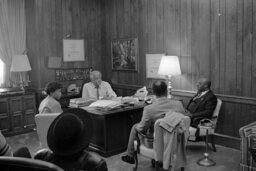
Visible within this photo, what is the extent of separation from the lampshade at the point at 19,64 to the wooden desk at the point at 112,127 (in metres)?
2.10

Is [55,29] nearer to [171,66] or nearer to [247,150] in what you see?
[171,66]

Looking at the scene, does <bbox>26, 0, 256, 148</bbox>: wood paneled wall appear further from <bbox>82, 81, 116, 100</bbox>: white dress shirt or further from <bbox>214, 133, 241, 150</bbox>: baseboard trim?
<bbox>82, 81, 116, 100</bbox>: white dress shirt

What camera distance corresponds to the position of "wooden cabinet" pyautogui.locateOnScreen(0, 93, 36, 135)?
5699 mm

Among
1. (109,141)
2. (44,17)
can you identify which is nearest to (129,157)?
(109,141)

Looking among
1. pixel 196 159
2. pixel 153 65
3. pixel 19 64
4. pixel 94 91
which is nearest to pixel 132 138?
pixel 196 159

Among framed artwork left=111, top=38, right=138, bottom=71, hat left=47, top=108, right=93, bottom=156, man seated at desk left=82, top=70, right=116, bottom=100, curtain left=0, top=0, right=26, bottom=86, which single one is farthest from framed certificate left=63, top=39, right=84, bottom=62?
hat left=47, top=108, right=93, bottom=156

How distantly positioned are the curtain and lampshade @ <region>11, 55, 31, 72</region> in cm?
39

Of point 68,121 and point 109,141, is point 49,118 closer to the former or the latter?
point 109,141

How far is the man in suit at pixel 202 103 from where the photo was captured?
4541 millimetres

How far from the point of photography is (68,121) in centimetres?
168

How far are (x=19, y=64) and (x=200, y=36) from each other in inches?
138

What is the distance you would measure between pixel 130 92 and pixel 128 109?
2174 mm

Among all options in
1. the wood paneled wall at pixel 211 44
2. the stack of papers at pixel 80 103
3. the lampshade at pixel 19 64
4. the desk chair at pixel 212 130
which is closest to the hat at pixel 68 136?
the desk chair at pixel 212 130

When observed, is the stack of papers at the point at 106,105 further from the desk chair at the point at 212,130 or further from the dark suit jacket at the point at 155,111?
the desk chair at the point at 212,130
